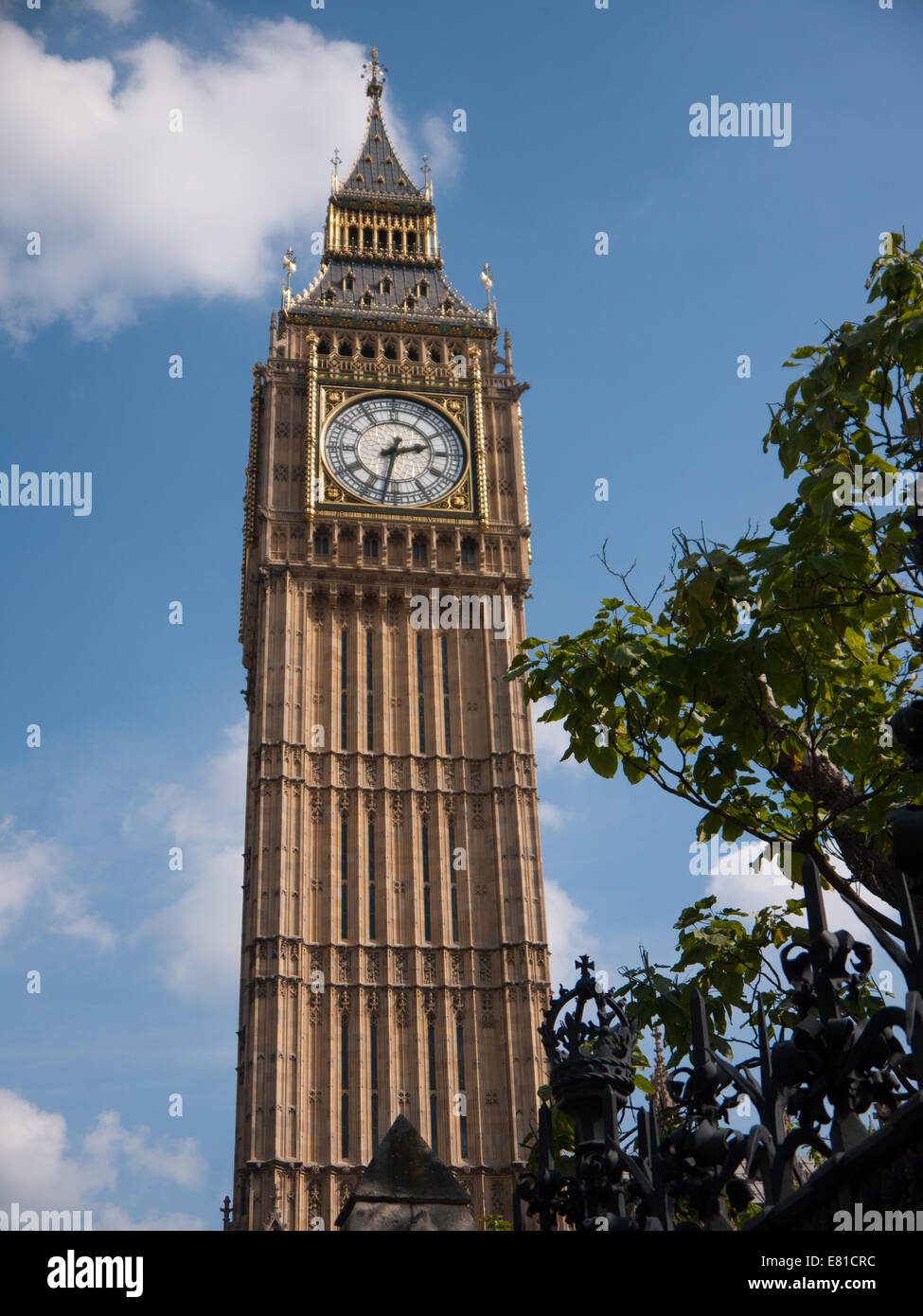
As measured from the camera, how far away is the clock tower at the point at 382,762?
4362 centimetres

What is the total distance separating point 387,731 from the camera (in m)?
50.4

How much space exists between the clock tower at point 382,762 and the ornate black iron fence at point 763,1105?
33728 millimetres

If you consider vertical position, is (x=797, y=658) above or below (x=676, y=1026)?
above

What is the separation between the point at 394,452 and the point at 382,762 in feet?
38.1

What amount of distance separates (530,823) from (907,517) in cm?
4346

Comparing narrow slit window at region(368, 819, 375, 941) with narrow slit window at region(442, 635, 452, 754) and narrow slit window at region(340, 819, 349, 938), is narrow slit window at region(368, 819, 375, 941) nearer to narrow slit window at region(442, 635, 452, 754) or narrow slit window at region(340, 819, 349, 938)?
narrow slit window at region(340, 819, 349, 938)

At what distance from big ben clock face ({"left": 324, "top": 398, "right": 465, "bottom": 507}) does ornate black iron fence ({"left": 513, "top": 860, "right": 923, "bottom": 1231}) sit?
150 ft

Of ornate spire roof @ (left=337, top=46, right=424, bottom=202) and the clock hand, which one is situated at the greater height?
ornate spire roof @ (left=337, top=46, right=424, bottom=202)

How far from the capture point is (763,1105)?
5867 millimetres

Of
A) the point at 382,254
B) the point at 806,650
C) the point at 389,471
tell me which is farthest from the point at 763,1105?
the point at 382,254

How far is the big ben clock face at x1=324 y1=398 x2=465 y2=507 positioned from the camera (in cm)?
5341

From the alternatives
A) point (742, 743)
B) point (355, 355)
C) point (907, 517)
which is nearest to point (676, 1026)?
point (742, 743)

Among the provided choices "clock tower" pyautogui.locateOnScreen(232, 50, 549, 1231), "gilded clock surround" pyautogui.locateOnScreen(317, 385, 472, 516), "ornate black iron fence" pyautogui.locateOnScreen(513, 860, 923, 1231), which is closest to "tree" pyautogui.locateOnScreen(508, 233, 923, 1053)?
"ornate black iron fence" pyautogui.locateOnScreen(513, 860, 923, 1231)
